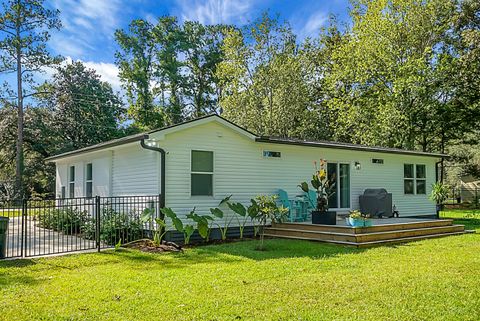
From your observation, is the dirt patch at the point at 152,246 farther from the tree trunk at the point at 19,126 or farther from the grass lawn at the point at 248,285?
the tree trunk at the point at 19,126

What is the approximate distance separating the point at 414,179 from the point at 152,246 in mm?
11353

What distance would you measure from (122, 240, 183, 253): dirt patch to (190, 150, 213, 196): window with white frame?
1.73 m

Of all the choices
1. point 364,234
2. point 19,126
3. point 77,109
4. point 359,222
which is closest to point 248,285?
point 364,234

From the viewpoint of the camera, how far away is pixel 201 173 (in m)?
10.5

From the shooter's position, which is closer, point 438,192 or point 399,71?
point 438,192

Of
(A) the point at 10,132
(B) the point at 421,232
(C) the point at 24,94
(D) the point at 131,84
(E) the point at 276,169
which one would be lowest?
(B) the point at 421,232

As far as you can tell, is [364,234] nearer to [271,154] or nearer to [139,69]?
[271,154]

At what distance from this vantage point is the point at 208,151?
1068cm

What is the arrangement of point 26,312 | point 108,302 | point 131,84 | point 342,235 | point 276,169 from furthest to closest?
1. point 131,84
2. point 276,169
3. point 342,235
4. point 108,302
5. point 26,312

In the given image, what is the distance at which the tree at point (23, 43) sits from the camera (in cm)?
2466

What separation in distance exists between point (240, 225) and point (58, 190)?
29.8ft

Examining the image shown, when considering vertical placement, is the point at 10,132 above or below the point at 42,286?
above

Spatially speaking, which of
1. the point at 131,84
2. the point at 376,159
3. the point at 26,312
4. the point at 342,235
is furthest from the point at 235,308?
the point at 131,84

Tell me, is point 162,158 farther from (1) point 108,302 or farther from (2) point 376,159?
(2) point 376,159
